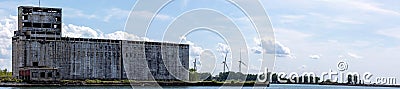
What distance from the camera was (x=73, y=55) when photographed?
83062 millimetres

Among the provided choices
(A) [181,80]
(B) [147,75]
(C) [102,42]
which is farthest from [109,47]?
(A) [181,80]

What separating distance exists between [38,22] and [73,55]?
19.9 ft

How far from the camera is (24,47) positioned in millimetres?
78375

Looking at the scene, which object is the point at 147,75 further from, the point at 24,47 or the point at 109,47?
the point at 24,47

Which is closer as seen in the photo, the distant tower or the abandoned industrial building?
the abandoned industrial building

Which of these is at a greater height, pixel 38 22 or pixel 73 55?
pixel 38 22

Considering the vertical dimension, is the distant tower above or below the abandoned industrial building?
above

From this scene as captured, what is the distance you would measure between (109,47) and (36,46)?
10536 millimetres

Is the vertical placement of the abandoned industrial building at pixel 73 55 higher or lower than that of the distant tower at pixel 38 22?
lower

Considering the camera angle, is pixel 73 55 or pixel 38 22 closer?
pixel 38 22

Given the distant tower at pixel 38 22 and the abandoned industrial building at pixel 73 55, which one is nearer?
the abandoned industrial building at pixel 73 55

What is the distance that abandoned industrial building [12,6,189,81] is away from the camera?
79.3 meters

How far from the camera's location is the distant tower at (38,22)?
263ft

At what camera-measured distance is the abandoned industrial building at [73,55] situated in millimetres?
79312
